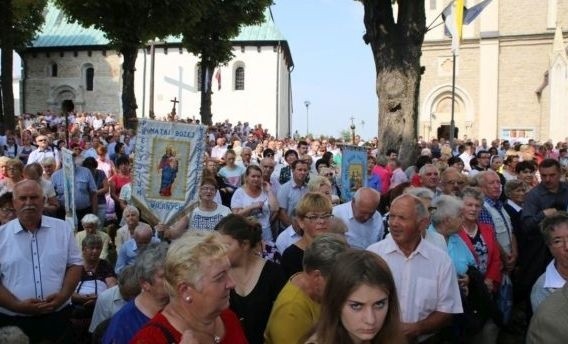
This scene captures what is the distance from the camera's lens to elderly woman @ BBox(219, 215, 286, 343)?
13.0 ft

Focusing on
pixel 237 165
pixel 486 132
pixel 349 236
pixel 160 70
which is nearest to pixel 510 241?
pixel 349 236

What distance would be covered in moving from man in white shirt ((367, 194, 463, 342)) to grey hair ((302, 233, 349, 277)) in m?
0.96

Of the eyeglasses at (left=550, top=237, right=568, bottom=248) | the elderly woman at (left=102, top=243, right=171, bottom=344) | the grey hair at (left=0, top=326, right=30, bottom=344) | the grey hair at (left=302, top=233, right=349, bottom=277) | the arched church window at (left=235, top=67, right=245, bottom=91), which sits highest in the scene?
the arched church window at (left=235, top=67, right=245, bottom=91)

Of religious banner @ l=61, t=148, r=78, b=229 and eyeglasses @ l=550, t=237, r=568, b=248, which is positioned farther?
religious banner @ l=61, t=148, r=78, b=229

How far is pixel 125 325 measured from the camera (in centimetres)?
369

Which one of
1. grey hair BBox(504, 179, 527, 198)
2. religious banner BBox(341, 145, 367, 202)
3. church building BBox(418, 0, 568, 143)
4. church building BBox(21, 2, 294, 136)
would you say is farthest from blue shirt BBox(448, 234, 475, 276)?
church building BBox(21, 2, 294, 136)

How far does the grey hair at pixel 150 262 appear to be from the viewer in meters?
3.93

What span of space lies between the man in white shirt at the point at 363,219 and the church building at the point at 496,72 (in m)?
36.7

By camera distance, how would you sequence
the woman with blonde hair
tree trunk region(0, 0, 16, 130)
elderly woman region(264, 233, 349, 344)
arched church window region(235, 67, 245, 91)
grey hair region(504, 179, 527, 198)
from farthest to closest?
1. arched church window region(235, 67, 245, 91)
2. tree trunk region(0, 0, 16, 130)
3. grey hair region(504, 179, 527, 198)
4. elderly woman region(264, 233, 349, 344)
5. the woman with blonde hair

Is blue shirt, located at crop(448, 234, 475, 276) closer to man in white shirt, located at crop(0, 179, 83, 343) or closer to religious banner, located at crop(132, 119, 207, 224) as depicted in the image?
religious banner, located at crop(132, 119, 207, 224)

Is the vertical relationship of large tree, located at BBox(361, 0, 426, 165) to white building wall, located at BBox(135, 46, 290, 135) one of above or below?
below

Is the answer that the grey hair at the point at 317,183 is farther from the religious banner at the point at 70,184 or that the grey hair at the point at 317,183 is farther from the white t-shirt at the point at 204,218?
the religious banner at the point at 70,184

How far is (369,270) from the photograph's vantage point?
9.09ft

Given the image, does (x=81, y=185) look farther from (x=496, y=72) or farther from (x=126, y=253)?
(x=496, y=72)
